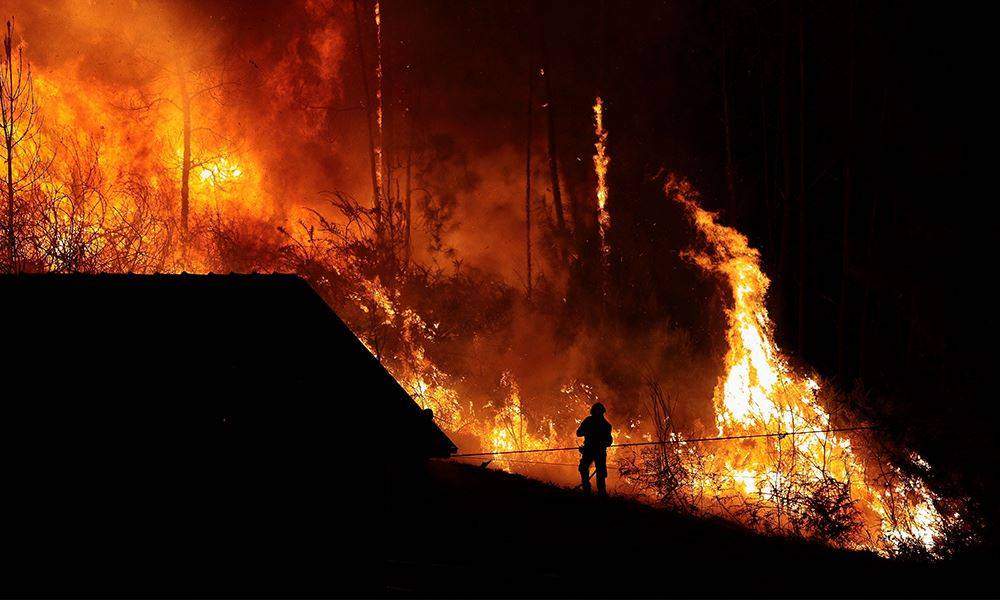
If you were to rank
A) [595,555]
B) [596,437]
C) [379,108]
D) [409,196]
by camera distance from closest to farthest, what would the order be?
[595,555]
[596,437]
[409,196]
[379,108]

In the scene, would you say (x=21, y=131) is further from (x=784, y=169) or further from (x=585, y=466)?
(x=784, y=169)

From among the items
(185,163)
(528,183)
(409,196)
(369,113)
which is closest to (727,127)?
(528,183)

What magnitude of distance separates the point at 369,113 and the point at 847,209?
17.7 meters

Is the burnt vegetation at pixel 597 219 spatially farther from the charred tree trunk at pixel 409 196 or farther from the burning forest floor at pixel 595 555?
the burning forest floor at pixel 595 555

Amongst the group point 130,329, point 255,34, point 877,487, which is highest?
point 255,34

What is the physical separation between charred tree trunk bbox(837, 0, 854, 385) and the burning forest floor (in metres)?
6.87

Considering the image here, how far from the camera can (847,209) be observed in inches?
805

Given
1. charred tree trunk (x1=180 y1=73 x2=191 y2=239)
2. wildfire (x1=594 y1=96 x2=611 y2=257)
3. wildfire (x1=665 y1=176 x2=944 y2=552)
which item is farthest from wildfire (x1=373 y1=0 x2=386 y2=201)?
wildfire (x1=665 y1=176 x2=944 y2=552)

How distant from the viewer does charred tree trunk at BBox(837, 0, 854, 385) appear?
66.4 ft

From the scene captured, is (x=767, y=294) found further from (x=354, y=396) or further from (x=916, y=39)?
(x=354, y=396)

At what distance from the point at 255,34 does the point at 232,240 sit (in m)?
8.15

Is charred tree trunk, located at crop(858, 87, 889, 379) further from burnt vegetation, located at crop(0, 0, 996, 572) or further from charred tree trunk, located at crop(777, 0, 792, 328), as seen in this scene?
charred tree trunk, located at crop(777, 0, 792, 328)

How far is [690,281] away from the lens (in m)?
25.3

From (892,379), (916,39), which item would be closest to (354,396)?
(892,379)
